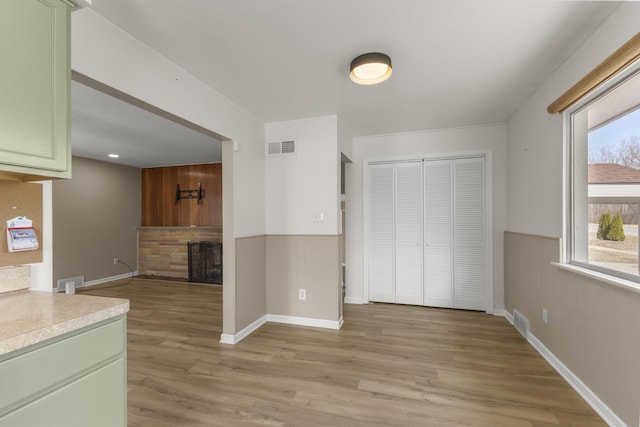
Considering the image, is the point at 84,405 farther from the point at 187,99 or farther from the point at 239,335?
the point at 187,99

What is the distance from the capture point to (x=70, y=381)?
3.43ft

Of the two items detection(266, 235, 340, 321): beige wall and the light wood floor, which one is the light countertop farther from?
detection(266, 235, 340, 321): beige wall

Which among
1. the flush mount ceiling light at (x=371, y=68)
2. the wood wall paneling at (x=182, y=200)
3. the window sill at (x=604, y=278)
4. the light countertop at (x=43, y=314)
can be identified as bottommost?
the window sill at (x=604, y=278)

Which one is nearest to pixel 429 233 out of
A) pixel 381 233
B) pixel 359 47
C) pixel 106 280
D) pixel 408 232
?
pixel 408 232

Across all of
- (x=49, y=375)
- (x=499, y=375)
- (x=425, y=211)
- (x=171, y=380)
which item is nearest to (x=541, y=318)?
(x=499, y=375)

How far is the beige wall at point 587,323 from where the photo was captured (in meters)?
1.56

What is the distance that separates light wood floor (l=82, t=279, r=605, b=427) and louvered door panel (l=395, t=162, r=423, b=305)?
541 millimetres

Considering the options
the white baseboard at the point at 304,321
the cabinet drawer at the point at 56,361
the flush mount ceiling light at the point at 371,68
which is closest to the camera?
the cabinet drawer at the point at 56,361

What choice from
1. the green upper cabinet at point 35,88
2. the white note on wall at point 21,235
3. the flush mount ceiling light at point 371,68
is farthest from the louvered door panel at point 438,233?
the white note on wall at point 21,235

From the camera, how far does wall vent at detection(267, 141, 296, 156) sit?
134 inches

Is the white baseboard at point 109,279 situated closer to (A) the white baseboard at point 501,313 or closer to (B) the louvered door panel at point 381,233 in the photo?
(B) the louvered door panel at point 381,233

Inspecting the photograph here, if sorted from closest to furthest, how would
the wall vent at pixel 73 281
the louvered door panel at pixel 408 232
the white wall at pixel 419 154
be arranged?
the white wall at pixel 419 154 < the louvered door panel at pixel 408 232 < the wall vent at pixel 73 281

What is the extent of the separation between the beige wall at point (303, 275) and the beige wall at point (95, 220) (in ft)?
13.8

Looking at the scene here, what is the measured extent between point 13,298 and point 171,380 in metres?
1.33
